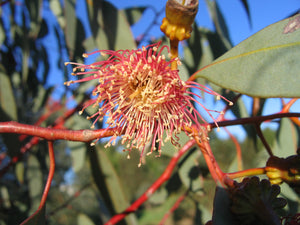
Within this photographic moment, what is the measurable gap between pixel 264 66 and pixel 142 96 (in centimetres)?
35

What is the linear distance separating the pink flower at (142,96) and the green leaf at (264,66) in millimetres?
129

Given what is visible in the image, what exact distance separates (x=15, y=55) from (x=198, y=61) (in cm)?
135

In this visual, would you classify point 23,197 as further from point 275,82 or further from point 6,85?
point 275,82

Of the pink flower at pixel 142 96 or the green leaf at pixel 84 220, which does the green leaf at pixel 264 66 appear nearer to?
the pink flower at pixel 142 96

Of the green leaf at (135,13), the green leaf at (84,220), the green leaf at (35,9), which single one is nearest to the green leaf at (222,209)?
the green leaf at (84,220)

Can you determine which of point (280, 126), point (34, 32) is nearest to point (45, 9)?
point (34, 32)

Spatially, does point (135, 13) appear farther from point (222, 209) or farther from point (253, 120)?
point (222, 209)

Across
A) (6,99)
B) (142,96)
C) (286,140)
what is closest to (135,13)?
(6,99)

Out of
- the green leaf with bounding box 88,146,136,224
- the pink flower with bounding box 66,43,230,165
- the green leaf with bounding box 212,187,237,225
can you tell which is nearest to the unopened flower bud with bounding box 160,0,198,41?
the pink flower with bounding box 66,43,230,165

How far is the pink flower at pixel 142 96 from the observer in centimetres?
73

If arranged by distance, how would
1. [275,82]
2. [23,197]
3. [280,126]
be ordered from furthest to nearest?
[23,197] < [280,126] < [275,82]

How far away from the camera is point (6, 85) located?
1277 millimetres

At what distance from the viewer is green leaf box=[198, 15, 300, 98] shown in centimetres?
51

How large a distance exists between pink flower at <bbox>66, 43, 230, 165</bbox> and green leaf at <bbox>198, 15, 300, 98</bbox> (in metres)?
0.13
